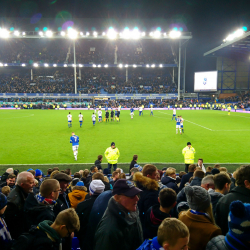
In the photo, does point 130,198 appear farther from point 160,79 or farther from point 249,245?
point 160,79

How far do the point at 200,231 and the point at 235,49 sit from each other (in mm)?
55434

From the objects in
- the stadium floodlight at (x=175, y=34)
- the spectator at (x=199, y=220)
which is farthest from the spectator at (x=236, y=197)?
the stadium floodlight at (x=175, y=34)

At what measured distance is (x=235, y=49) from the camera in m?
48.8

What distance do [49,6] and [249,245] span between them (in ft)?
218

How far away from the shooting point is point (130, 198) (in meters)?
2.54

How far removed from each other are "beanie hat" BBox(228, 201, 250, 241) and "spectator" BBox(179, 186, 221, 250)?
491 millimetres

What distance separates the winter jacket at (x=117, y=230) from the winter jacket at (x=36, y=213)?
1153mm

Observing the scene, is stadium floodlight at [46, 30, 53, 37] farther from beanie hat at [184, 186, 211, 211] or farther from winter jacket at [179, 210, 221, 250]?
winter jacket at [179, 210, 221, 250]

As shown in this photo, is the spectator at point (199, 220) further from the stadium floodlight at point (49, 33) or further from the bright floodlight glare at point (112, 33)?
the stadium floodlight at point (49, 33)

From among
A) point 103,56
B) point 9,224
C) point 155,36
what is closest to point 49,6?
point 103,56

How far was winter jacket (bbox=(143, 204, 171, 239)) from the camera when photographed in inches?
114

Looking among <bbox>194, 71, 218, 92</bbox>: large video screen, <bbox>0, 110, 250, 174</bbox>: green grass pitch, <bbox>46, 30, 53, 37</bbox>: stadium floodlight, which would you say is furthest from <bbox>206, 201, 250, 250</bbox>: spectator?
<bbox>46, 30, 53, 37</bbox>: stadium floodlight

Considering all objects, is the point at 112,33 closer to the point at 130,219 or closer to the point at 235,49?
the point at 235,49

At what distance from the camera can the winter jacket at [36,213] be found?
3.12 meters
